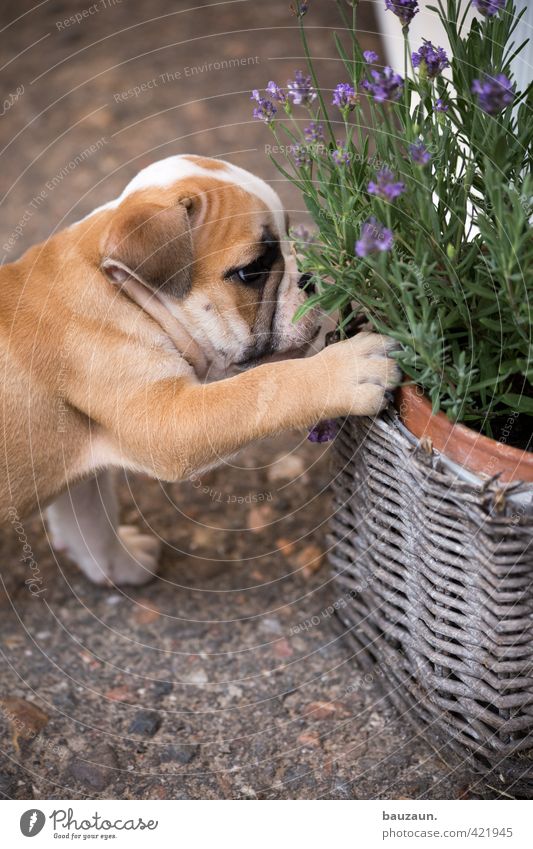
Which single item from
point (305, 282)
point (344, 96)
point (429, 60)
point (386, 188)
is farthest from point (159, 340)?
point (429, 60)

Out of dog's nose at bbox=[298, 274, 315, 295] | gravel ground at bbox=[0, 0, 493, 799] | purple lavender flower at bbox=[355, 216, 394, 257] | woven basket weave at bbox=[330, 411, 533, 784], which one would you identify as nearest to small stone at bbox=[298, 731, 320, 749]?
gravel ground at bbox=[0, 0, 493, 799]

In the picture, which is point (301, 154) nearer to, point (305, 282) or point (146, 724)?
point (305, 282)

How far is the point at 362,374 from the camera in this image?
8.37 ft

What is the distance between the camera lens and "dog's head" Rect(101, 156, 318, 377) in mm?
2768

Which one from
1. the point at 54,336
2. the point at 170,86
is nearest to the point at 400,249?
the point at 54,336

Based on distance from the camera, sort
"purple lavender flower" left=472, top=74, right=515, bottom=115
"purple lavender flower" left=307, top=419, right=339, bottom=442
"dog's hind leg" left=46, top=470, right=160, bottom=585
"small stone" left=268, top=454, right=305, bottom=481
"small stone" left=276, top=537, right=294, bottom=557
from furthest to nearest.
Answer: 1. "small stone" left=268, top=454, right=305, bottom=481
2. "small stone" left=276, top=537, right=294, bottom=557
3. "dog's hind leg" left=46, top=470, right=160, bottom=585
4. "purple lavender flower" left=307, top=419, right=339, bottom=442
5. "purple lavender flower" left=472, top=74, right=515, bottom=115

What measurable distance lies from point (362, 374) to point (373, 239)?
428 mm

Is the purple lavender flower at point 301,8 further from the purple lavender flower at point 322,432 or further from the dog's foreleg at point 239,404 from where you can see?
the purple lavender flower at point 322,432

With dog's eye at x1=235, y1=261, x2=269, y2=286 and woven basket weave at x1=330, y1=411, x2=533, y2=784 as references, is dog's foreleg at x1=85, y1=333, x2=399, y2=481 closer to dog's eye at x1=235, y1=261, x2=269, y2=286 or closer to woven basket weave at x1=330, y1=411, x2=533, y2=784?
woven basket weave at x1=330, y1=411, x2=533, y2=784

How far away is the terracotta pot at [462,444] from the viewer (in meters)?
2.22

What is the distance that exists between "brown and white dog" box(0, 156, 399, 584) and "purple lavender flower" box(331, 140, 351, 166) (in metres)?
0.50

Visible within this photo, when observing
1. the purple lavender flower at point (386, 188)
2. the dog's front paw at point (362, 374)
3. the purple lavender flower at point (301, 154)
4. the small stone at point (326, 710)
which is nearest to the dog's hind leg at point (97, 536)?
the small stone at point (326, 710)

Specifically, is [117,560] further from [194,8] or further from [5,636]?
[194,8]
